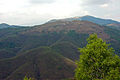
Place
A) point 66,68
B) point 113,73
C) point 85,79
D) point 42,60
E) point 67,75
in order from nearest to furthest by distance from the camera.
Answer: point 113,73 < point 85,79 < point 67,75 < point 66,68 < point 42,60

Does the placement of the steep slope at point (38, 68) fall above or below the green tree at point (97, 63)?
below

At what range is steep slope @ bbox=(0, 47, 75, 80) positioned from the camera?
157 meters

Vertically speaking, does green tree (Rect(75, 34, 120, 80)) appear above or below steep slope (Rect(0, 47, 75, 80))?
above

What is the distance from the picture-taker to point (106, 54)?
2338 cm

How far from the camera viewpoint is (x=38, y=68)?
17112 cm

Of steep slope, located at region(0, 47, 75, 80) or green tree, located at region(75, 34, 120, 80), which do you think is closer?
green tree, located at region(75, 34, 120, 80)

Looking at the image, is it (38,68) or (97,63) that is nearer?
(97,63)

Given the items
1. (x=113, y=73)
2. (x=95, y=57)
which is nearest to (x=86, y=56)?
(x=95, y=57)

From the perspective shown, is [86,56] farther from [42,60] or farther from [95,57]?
[42,60]

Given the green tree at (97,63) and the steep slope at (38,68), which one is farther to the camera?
the steep slope at (38,68)

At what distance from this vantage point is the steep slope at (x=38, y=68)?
15712 centimetres

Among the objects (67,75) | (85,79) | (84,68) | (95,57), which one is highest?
(95,57)

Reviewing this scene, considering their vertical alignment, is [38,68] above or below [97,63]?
below

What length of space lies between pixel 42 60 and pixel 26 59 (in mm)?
25794
